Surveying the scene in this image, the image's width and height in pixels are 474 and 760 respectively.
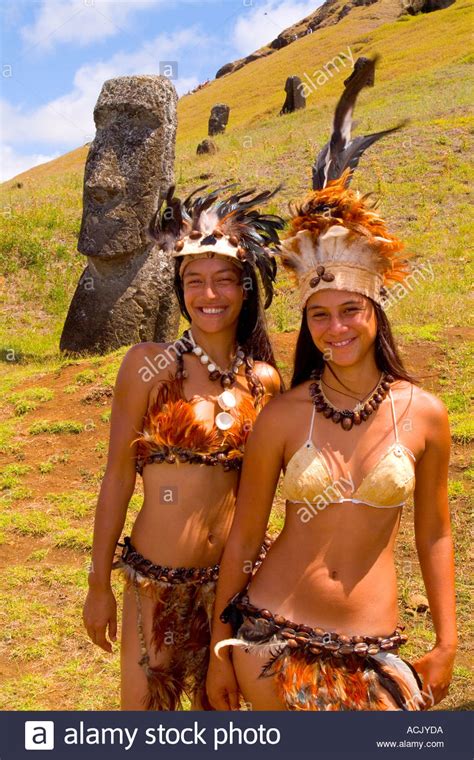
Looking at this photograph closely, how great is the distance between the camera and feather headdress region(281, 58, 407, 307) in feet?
8.68

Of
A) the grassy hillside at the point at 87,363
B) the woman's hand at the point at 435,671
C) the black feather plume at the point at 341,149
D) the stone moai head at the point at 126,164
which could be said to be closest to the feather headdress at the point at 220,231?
the black feather plume at the point at 341,149

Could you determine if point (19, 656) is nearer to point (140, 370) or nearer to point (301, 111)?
point (140, 370)

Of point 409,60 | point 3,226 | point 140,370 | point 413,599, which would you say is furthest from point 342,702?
point 409,60

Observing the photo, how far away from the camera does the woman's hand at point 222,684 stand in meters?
2.65

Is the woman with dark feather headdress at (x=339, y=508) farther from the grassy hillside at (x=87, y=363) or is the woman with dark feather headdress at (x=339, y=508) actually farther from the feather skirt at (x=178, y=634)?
the grassy hillside at (x=87, y=363)

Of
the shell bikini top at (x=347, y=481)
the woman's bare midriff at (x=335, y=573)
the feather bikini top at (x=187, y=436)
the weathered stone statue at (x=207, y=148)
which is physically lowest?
the woman's bare midriff at (x=335, y=573)

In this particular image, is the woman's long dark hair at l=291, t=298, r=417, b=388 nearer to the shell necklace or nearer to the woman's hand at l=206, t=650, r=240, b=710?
the shell necklace

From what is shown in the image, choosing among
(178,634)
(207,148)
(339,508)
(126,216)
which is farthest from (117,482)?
(207,148)

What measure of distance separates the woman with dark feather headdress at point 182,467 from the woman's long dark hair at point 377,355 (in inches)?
13.4

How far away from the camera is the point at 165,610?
3.02 metres

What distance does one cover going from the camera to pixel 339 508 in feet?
8.45

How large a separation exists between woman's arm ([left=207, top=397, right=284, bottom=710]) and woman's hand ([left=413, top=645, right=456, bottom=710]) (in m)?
0.60

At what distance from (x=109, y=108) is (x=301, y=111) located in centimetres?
1882

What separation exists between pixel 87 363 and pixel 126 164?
2.49 meters
